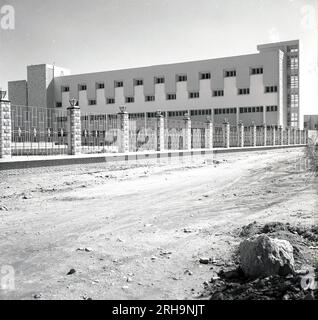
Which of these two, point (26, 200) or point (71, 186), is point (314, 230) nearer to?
point (26, 200)

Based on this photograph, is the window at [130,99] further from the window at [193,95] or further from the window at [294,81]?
the window at [294,81]

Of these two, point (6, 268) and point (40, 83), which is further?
point (40, 83)

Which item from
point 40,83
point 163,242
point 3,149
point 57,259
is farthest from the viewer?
point 40,83

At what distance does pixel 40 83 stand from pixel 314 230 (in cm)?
4952

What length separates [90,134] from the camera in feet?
59.4

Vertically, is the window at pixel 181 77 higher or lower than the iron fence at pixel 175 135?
higher

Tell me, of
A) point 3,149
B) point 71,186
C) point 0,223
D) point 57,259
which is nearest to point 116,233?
point 57,259

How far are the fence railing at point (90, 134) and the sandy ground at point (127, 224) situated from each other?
2563 millimetres

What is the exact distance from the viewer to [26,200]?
9.57m

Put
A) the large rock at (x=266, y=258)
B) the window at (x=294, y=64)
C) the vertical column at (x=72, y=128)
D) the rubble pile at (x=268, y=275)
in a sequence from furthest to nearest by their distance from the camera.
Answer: the window at (x=294, y=64) → the vertical column at (x=72, y=128) → the large rock at (x=266, y=258) → the rubble pile at (x=268, y=275)

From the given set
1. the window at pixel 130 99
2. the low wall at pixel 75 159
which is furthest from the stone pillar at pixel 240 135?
the window at pixel 130 99

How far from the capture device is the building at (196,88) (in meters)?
40.3

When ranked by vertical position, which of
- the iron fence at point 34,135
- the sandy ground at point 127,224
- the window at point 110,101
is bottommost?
the sandy ground at point 127,224

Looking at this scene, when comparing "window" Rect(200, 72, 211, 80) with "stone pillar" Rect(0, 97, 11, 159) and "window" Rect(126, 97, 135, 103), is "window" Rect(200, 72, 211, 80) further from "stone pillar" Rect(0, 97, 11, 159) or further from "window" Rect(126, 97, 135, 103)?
"stone pillar" Rect(0, 97, 11, 159)
